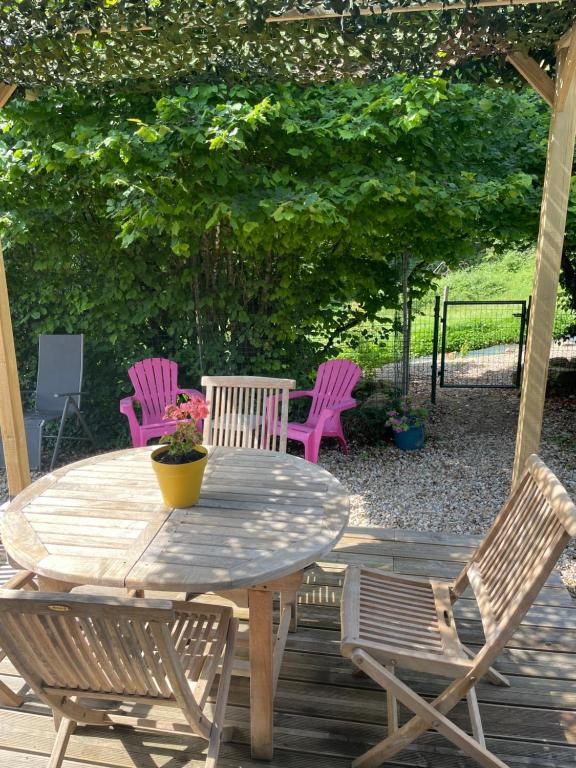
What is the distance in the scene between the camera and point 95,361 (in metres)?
5.50

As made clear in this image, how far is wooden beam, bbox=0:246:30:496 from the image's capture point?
3506 millimetres

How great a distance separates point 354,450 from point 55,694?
13.0 feet

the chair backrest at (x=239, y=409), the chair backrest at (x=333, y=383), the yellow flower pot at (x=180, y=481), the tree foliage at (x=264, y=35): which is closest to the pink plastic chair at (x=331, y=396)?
the chair backrest at (x=333, y=383)

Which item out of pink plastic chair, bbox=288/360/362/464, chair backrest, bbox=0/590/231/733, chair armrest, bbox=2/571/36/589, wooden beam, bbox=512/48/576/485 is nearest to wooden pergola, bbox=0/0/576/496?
wooden beam, bbox=512/48/576/485

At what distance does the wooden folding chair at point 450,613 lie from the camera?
1.70 meters

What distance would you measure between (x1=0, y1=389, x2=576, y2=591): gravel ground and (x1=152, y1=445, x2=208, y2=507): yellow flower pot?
2.10 m

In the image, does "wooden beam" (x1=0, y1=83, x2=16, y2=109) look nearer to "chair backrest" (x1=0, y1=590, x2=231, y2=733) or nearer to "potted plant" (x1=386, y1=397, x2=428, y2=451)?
"chair backrest" (x1=0, y1=590, x2=231, y2=733)

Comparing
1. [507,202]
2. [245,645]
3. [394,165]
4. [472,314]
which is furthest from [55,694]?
Answer: [472,314]

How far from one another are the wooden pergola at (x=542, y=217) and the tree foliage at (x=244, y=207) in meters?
1.04

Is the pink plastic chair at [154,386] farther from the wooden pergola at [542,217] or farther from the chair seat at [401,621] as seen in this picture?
the chair seat at [401,621]

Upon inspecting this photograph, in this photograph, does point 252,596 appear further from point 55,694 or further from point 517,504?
point 517,504

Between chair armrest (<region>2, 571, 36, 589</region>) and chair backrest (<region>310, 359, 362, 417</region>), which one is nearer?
chair armrest (<region>2, 571, 36, 589</region>)

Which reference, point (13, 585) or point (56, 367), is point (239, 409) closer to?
point (13, 585)

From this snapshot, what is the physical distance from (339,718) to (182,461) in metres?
1.03
